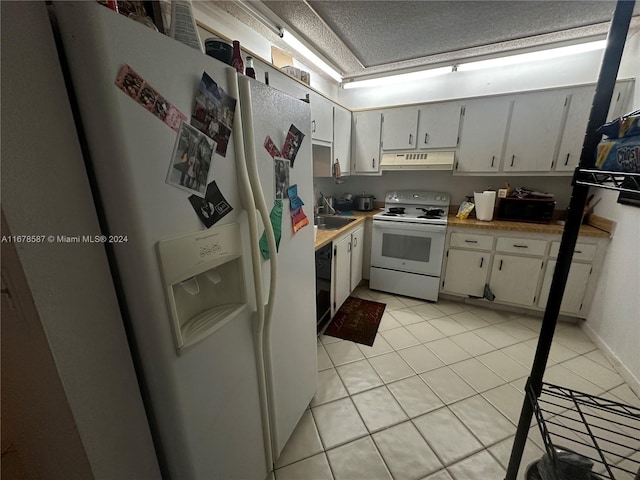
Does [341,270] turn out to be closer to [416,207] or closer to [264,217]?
[416,207]

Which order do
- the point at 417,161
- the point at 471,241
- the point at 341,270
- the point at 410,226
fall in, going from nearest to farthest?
the point at 341,270
the point at 471,241
the point at 410,226
the point at 417,161

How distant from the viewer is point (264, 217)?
2.87 ft

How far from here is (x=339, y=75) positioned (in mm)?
2863

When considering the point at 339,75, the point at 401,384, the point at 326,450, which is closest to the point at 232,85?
the point at 326,450

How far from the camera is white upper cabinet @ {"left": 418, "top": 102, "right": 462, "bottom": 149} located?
104 inches

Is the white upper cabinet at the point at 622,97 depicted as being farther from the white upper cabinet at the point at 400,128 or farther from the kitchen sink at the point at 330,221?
the kitchen sink at the point at 330,221

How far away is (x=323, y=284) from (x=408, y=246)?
3.92 feet

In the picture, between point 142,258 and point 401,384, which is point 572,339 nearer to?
point 401,384

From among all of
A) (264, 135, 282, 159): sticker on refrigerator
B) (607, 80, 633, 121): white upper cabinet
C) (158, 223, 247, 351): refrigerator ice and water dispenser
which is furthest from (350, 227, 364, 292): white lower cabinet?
(607, 80, 633, 121): white upper cabinet

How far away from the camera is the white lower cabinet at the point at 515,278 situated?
243 cm

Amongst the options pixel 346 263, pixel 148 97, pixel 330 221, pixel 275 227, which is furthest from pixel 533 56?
pixel 148 97

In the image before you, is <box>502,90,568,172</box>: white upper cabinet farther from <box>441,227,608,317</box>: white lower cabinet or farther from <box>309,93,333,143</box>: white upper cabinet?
<box>309,93,333,143</box>: white upper cabinet

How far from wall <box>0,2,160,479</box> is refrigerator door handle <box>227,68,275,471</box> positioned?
373mm

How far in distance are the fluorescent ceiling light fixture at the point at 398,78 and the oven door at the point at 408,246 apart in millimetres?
1667
